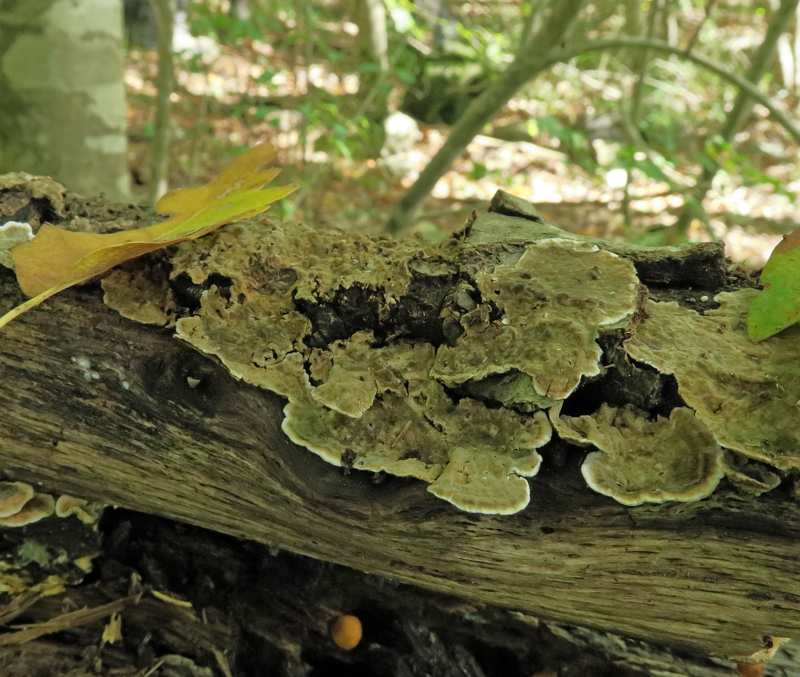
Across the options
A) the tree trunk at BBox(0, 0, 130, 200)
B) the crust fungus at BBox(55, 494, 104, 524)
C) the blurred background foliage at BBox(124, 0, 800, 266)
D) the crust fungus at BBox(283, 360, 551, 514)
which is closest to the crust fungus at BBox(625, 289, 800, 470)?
the crust fungus at BBox(283, 360, 551, 514)

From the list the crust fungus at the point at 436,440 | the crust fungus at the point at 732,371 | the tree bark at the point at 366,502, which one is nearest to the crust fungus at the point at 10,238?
the tree bark at the point at 366,502

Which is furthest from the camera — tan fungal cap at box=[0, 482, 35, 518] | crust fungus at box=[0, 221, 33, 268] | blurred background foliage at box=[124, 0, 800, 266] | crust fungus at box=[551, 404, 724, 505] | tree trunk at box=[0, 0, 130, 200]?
blurred background foliage at box=[124, 0, 800, 266]

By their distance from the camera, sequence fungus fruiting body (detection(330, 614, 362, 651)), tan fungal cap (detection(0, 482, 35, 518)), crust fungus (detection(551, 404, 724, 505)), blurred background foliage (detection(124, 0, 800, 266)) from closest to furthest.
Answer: crust fungus (detection(551, 404, 724, 505)) → tan fungal cap (detection(0, 482, 35, 518)) → fungus fruiting body (detection(330, 614, 362, 651)) → blurred background foliage (detection(124, 0, 800, 266))

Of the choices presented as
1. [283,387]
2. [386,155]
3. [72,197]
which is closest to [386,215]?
[386,155]

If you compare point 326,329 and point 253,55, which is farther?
point 253,55

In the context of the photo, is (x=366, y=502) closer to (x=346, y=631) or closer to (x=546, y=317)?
(x=546, y=317)

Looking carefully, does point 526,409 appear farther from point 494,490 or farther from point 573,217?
point 573,217

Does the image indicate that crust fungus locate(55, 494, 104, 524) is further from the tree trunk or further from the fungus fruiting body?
the tree trunk

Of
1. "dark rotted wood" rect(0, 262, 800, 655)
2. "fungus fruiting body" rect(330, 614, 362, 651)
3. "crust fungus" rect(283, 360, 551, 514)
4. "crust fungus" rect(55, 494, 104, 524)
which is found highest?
"crust fungus" rect(283, 360, 551, 514)
